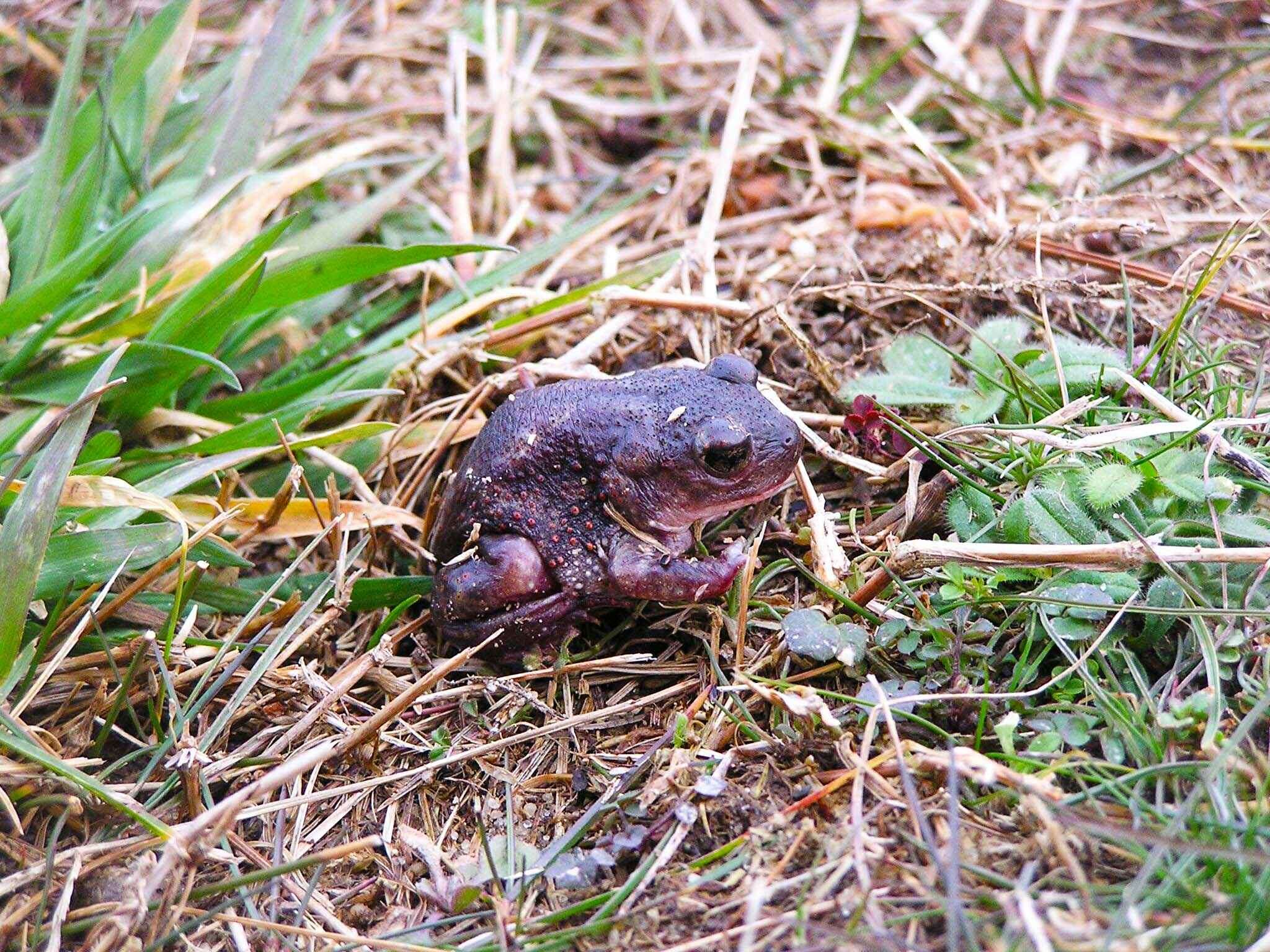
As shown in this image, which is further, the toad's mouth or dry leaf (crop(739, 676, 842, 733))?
the toad's mouth

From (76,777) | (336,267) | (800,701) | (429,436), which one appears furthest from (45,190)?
(800,701)

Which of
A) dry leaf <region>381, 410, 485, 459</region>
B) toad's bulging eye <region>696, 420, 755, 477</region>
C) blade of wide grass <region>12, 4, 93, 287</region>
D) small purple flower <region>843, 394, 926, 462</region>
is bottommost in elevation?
dry leaf <region>381, 410, 485, 459</region>

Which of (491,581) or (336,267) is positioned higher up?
(336,267)

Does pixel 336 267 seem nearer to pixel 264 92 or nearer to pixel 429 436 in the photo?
pixel 429 436

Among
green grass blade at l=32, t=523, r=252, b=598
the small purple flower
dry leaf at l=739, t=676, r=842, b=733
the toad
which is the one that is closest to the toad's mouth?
the toad

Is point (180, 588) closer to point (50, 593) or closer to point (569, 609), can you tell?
point (50, 593)

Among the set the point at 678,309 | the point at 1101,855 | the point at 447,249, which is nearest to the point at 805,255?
the point at 678,309

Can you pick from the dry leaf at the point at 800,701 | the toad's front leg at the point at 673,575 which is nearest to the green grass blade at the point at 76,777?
the toad's front leg at the point at 673,575

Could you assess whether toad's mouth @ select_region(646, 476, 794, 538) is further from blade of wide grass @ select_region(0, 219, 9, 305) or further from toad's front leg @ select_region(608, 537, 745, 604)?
blade of wide grass @ select_region(0, 219, 9, 305)
